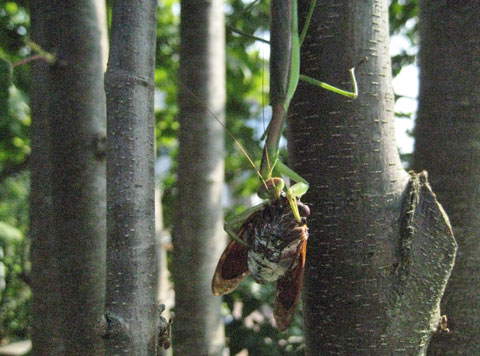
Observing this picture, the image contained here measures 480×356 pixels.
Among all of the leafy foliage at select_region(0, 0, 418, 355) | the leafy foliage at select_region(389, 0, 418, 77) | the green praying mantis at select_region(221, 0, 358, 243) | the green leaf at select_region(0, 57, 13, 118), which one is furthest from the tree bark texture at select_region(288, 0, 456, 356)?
the leafy foliage at select_region(389, 0, 418, 77)

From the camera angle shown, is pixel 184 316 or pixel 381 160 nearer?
pixel 381 160

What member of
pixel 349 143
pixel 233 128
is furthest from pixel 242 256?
pixel 233 128

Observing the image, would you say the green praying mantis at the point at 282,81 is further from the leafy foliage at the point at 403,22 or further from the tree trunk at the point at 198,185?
the leafy foliage at the point at 403,22

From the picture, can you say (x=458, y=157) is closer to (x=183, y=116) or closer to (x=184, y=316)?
(x=183, y=116)

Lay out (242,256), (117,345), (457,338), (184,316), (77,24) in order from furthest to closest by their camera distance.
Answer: (184,316) < (457,338) < (77,24) < (242,256) < (117,345)

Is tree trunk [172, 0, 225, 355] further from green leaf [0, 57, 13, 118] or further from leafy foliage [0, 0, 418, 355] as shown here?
green leaf [0, 57, 13, 118]

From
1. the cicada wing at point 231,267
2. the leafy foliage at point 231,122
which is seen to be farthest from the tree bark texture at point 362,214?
the leafy foliage at point 231,122
